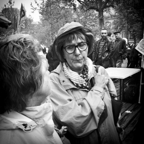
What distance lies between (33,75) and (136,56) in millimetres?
7736

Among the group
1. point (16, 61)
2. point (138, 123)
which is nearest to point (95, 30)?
point (138, 123)

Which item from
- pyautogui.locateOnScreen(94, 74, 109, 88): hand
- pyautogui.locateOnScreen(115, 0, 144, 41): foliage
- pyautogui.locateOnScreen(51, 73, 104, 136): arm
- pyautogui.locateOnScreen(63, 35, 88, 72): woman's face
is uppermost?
pyautogui.locateOnScreen(115, 0, 144, 41): foliage

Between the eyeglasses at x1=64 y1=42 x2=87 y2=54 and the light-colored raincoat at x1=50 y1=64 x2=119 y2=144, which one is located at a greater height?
the eyeglasses at x1=64 y1=42 x2=87 y2=54

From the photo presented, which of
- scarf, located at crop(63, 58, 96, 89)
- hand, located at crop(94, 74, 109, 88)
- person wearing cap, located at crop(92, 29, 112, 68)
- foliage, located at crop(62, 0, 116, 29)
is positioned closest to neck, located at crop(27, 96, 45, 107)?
scarf, located at crop(63, 58, 96, 89)

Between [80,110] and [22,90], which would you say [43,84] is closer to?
[22,90]

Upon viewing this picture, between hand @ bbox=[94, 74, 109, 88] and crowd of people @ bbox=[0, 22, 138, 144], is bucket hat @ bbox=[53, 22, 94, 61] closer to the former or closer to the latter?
crowd of people @ bbox=[0, 22, 138, 144]

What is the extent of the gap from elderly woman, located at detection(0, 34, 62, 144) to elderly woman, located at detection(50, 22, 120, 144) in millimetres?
396

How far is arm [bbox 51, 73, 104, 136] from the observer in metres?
1.18

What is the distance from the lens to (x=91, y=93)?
129 cm

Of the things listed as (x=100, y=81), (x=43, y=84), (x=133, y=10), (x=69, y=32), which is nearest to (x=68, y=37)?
(x=69, y=32)

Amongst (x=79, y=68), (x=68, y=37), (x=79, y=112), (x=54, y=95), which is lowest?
(x=79, y=112)

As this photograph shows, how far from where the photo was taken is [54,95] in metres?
1.33

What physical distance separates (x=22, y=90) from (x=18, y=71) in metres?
0.13

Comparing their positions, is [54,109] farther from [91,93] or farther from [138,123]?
[138,123]
